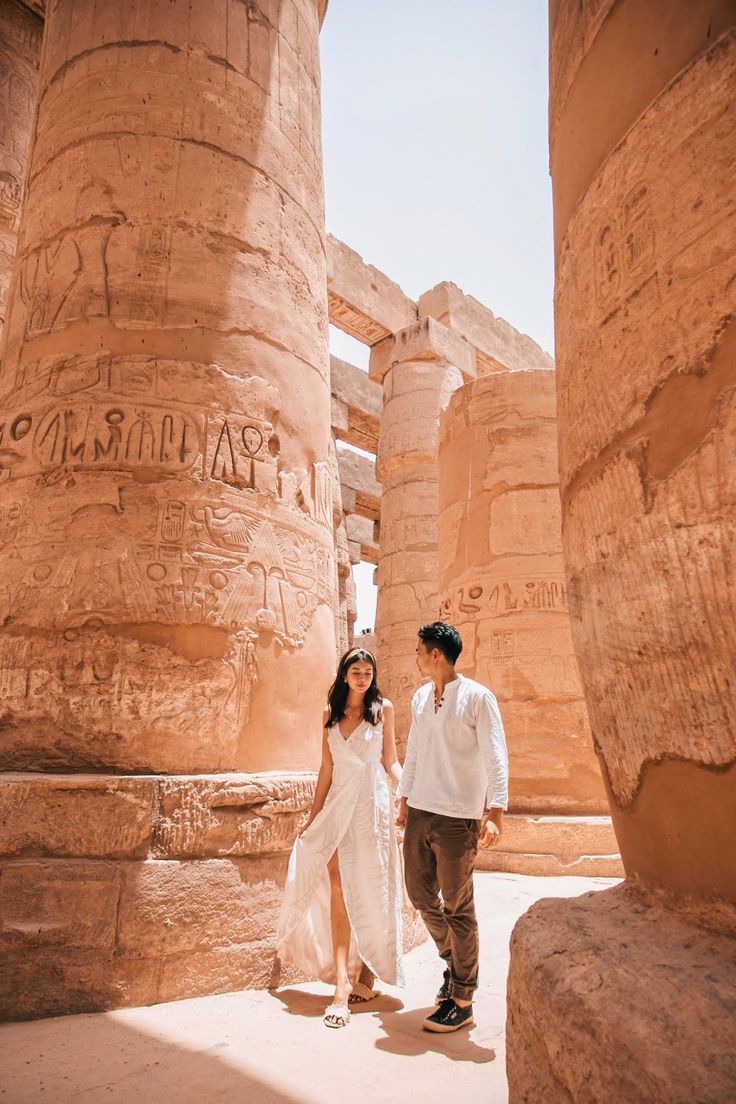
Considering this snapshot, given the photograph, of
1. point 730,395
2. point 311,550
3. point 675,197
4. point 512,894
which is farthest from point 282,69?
point 512,894

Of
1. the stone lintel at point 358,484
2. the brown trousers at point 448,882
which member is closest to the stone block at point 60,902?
the brown trousers at point 448,882

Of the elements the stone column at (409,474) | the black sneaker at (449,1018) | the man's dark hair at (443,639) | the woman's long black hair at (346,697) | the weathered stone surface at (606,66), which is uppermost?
the stone column at (409,474)

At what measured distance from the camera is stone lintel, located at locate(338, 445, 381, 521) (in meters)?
14.8

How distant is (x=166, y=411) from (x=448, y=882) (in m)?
2.08

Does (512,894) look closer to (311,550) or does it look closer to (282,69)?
(311,550)

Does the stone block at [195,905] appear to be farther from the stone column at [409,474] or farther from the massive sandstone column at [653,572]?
the stone column at [409,474]

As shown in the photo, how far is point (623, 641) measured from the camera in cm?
128

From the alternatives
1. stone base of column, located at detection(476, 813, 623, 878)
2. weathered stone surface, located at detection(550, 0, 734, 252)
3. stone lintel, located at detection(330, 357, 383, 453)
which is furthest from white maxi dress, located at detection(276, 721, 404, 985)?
stone lintel, located at detection(330, 357, 383, 453)

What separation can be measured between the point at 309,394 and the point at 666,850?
2.92m

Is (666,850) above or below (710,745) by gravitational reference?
below

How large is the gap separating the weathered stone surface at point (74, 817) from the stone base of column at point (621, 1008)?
5.76 feet

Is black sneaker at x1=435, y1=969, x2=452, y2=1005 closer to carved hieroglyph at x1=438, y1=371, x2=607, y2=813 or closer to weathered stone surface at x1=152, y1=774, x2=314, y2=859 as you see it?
weathered stone surface at x1=152, y1=774, x2=314, y2=859

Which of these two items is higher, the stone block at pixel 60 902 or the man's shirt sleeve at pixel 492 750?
the man's shirt sleeve at pixel 492 750

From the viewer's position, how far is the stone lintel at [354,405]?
13.8 meters
